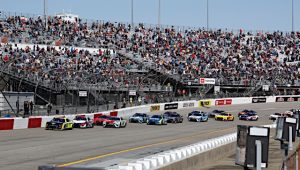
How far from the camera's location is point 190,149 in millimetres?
14680

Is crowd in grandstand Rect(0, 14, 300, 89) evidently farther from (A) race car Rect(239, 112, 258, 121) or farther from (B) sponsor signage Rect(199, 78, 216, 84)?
(A) race car Rect(239, 112, 258, 121)

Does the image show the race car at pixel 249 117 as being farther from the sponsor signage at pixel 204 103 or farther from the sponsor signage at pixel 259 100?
the sponsor signage at pixel 259 100

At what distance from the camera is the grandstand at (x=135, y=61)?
152 feet

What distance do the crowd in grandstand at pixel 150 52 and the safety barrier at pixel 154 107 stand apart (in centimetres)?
258

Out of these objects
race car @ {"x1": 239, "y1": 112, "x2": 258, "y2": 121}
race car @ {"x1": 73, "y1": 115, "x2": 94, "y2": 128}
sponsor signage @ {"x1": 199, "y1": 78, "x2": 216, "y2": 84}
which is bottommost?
race car @ {"x1": 239, "y1": 112, "x2": 258, "y2": 121}

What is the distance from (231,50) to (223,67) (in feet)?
23.2

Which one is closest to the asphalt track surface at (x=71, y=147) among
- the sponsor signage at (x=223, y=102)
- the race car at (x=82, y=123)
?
the race car at (x=82, y=123)

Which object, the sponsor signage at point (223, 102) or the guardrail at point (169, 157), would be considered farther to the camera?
the sponsor signage at point (223, 102)

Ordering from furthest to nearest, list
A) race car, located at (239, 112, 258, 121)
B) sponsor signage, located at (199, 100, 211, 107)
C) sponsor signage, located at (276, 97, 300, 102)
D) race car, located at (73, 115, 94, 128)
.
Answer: sponsor signage, located at (276, 97, 300, 102) → sponsor signage, located at (199, 100, 211, 107) → race car, located at (239, 112, 258, 121) → race car, located at (73, 115, 94, 128)

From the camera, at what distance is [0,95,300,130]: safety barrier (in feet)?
113

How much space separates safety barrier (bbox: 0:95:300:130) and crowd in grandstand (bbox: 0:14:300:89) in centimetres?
258

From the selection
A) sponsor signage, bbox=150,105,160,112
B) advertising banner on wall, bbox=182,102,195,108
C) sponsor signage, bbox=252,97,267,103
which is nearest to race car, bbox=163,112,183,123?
sponsor signage, bbox=150,105,160,112

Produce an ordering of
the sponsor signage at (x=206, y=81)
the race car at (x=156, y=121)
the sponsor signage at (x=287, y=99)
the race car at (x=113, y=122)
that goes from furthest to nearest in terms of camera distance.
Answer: the sponsor signage at (x=287, y=99), the sponsor signage at (x=206, y=81), the race car at (x=156, y=121), the race car at (x=113, y=122)

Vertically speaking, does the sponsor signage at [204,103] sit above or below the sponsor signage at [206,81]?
below
